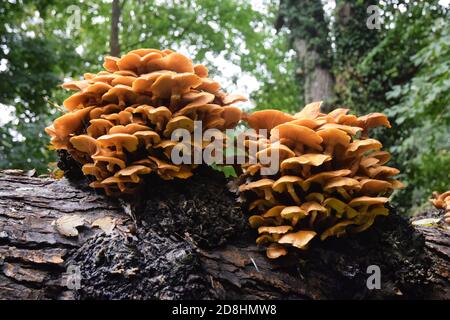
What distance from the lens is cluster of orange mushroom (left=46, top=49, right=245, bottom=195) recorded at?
1960mm

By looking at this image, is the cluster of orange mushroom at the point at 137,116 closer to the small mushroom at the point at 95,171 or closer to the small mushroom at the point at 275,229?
the small mushroom at the point at 95,171

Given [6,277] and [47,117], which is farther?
[47,117]

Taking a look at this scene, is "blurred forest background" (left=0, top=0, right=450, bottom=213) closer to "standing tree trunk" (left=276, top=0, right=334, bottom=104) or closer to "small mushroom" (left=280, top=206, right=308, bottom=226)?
"standing tree trunk" (left=276, top=0, right=334, bottom=104)

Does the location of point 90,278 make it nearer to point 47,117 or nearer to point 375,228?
point 375,228

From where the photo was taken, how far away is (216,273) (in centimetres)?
181

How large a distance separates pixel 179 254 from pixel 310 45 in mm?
7820

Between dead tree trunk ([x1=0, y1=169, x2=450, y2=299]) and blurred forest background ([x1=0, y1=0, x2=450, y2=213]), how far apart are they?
9.38ft

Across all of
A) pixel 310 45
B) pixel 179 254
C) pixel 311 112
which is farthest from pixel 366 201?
pixel 310 45

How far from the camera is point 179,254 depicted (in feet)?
5.72

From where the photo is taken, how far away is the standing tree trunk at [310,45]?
838 centimetres

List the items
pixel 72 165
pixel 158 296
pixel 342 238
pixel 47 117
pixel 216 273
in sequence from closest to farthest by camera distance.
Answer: pixel 158 296, pixel 216 273, pixel 342 238, pixel 72 165, pixel 47 117

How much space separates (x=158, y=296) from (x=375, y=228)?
1.16 meters
